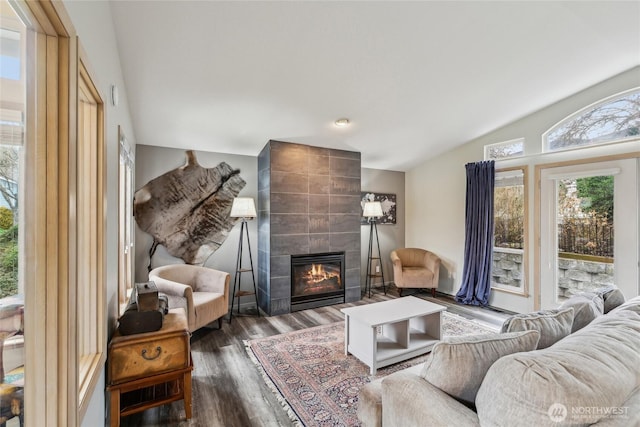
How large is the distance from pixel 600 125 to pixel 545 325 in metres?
3.22

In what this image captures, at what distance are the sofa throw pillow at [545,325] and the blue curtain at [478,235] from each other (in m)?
2.95

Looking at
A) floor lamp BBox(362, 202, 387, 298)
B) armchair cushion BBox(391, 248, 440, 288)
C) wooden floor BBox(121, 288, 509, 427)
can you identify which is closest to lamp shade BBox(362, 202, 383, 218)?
floor lamp BBox(362, 202, 387, 298)

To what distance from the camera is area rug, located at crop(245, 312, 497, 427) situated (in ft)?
6.56

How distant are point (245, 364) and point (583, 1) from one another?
3986mm

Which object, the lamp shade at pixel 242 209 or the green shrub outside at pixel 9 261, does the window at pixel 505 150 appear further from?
the green shrub outside at pixel 9 261

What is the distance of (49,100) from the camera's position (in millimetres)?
955

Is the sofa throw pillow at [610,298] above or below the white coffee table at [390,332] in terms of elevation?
above

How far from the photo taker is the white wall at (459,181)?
3.32 m

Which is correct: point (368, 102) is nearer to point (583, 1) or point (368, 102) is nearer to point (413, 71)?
point (413, 71)

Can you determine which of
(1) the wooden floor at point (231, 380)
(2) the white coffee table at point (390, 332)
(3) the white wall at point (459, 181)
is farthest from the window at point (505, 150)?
(2) the white coffee table at point (390, 332)

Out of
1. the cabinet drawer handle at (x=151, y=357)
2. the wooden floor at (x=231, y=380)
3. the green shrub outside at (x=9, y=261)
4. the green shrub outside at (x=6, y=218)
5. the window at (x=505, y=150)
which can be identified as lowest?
the wooden floor at (x=231, y=380)

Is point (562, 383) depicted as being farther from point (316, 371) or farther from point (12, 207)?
point (316, 371)

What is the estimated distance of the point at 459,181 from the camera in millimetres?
4691

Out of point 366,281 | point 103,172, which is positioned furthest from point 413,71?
point 366,281
